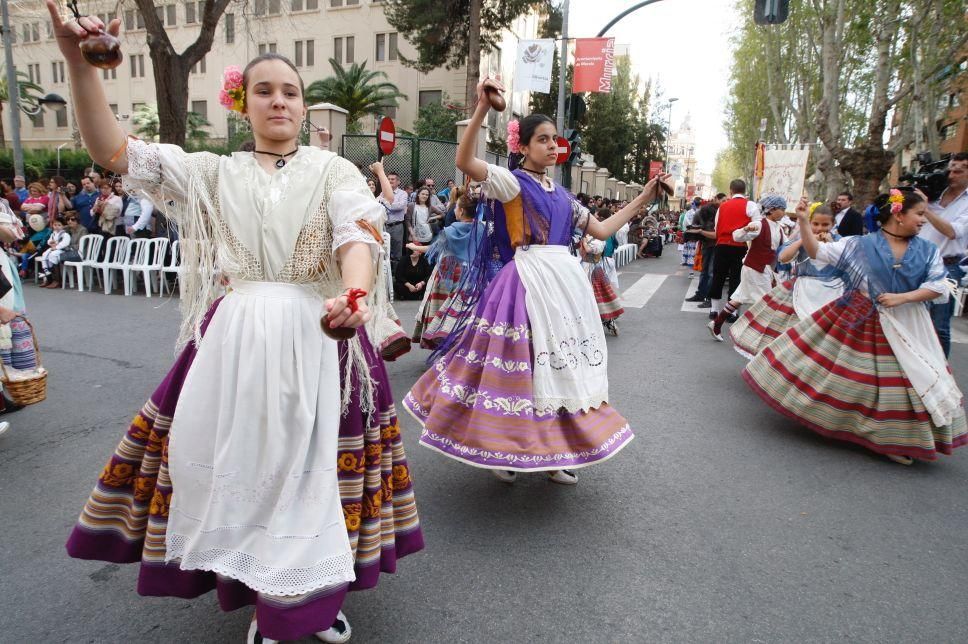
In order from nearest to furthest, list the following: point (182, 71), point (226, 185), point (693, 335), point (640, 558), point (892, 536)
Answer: point (226, 185)
point (640, 558)
point (892, 536)
point (693, 335)
point (182, 71)

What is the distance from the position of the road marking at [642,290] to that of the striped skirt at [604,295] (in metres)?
2.83

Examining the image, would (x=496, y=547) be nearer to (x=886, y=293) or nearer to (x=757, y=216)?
(x=886, y=293)

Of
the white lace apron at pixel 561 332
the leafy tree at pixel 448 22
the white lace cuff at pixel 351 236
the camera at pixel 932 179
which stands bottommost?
the white lace apron at pixel 561 332

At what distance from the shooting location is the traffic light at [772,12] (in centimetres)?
1015

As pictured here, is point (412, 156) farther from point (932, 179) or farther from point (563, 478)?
point (563, 478)

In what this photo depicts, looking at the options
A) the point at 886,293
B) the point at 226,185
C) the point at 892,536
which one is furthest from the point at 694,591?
the point at 886,293

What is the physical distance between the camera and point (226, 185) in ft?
6.60

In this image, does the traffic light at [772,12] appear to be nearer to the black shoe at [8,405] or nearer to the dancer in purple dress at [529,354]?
the dancer in purple dress at [529,354]

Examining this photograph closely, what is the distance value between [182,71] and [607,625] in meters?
13.2

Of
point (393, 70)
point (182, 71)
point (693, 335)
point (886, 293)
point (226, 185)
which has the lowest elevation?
point (693, 335)

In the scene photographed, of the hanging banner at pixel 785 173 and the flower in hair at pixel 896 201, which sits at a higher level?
the hanging banner at pixel 785 173

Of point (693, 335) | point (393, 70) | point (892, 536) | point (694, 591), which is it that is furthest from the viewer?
point (393, 70)

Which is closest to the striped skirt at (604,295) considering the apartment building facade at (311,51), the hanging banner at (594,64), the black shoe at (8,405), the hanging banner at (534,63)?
the black shoe at (8,405)

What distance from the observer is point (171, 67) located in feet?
40.2
